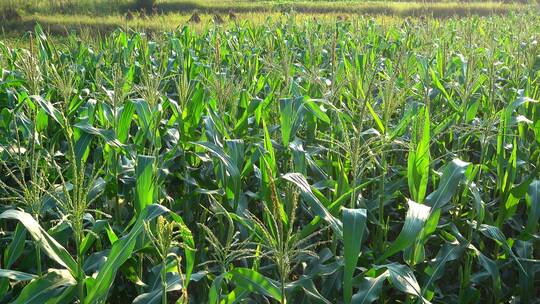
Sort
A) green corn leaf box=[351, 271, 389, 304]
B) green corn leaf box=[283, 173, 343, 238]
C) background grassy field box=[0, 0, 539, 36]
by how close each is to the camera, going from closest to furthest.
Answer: green corn leaf box=[351, 271, 389, 304], green corn leaf box=[283, 173, 343, 238], background grassy field box=[0, 0, 539, 36]

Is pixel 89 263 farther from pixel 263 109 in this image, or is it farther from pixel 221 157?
pixel 263 109

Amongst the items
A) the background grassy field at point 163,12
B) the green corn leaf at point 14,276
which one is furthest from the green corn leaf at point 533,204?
the background grassy field at point 163,12

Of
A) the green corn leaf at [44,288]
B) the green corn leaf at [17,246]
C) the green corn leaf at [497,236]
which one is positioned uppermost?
the green corn leaf at [44,288]

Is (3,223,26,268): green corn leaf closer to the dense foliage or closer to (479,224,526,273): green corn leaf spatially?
the dense foliage

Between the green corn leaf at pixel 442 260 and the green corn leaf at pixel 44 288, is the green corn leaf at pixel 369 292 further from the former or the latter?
the green corn leaf at pixel 44 288

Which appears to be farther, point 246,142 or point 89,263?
point 246,142

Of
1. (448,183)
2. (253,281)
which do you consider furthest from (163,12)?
(253,281)

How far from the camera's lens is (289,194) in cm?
282

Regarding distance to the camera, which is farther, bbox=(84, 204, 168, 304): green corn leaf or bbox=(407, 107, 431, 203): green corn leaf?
bbox=(407, 107, 431, 203): green corn leaf

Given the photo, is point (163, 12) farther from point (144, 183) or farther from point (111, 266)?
point (111, 266)

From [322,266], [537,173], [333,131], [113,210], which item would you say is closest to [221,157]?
[322,266]

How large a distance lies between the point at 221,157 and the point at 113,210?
37.9 inches

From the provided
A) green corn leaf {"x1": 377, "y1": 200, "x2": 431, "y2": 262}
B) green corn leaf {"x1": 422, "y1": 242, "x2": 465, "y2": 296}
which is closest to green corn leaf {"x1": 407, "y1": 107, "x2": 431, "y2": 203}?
green corn leaf {"x1": 422, "y1": 242, "x2": 465, "y2": 296}

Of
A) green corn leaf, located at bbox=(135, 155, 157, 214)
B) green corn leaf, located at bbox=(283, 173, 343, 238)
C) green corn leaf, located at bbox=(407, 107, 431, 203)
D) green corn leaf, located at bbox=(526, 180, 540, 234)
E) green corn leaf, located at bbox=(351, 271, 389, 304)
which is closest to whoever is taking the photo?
green corn leaf, located at bbox=(351, 271, 389, 304)
